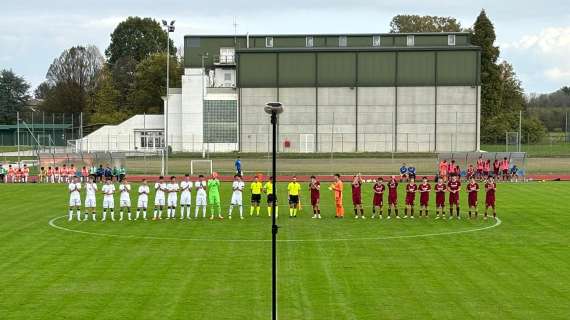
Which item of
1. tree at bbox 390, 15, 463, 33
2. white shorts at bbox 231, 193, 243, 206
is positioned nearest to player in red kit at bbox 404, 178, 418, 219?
white shorts at bbox 231, 193, 243, 206

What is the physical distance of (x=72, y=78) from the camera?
4564 inches

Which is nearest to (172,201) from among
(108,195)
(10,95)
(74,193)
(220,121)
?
(108,195)

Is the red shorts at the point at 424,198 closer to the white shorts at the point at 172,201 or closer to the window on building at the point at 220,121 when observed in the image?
the white shorts at the point at 172,201

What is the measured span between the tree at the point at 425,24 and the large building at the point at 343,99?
33.7 metres

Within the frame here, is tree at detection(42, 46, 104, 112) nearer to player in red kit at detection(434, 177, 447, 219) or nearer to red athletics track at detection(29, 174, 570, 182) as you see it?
red athletics track at detection(29, 174, 570, 182)

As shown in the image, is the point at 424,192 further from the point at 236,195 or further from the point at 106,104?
the point at 106,104

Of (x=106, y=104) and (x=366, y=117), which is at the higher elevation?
(x=106, y=104)

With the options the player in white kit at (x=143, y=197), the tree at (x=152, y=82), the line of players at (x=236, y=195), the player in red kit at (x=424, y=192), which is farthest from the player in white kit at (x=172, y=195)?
the tree at (x=152, y=82)

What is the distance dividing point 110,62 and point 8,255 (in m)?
108

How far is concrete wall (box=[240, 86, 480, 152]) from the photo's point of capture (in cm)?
8031

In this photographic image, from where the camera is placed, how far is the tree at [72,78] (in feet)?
367

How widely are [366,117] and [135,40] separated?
58881mm

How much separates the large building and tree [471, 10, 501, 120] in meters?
13.1

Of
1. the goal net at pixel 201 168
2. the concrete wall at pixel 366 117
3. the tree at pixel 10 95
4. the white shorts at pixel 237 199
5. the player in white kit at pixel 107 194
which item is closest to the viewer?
the player in white kit at pixel 107 194
